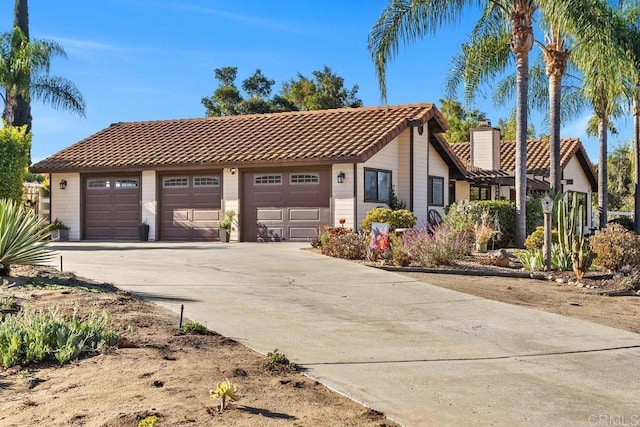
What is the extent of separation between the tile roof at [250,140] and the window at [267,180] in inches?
31.0

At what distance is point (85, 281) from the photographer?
35.5 feet

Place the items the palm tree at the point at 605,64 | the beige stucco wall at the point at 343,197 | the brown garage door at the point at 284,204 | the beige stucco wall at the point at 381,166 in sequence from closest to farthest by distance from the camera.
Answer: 1. the palm tree at the point at 605,64
2. the beige stucco wall at the point at 343,197
3. the beige stucco wall at the point at 381,166
4. the brown garage door at the point at 284,204

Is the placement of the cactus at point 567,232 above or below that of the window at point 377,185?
below

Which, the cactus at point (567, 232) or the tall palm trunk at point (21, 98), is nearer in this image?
the cactus at point (567, 232)

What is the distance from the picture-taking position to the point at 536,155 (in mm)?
33625

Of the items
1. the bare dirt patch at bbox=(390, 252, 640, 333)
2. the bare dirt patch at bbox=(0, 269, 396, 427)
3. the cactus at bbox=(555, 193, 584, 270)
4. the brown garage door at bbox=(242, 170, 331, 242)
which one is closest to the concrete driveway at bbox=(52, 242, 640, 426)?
the bare dirt patch at bbox=(0, 269, 396, 427)

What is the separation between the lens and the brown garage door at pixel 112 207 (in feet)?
85.9

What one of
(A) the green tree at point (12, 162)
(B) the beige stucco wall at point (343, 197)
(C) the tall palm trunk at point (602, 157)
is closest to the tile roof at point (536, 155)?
(C) the tall palm trunk at point (602, 157)

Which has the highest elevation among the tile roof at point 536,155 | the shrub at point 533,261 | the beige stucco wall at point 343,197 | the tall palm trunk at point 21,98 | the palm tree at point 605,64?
the tall palm trunk at point 21,98

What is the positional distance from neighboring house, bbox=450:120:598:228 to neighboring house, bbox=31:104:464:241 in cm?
243

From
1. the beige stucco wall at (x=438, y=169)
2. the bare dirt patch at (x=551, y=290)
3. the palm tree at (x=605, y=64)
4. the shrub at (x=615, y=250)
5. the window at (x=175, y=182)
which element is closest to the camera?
the bare dirt patch at (x=551, y=290)

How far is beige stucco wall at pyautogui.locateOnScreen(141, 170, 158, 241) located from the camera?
25641 millimetres

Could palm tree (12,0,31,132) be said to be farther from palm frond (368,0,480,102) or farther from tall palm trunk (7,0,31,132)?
palm frond (368,0,480,102)

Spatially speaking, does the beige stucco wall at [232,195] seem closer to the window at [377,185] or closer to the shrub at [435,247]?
A: the window at [377,185]
